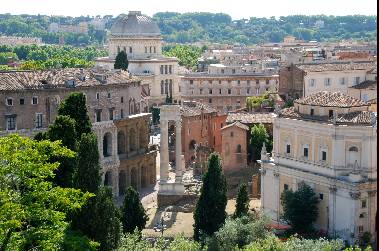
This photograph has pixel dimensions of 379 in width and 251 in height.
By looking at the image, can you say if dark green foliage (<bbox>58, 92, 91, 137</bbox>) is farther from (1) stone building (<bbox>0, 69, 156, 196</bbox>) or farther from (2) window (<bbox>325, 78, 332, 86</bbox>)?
(2) window (<bbox>325, 78, 332, 86</bbox>)

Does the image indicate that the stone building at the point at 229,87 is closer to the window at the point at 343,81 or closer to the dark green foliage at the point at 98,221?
the window at the point at 343,81

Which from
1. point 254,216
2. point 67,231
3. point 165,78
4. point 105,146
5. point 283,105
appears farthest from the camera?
point 165,78

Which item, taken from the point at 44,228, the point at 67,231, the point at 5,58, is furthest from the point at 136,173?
the point at 5,58

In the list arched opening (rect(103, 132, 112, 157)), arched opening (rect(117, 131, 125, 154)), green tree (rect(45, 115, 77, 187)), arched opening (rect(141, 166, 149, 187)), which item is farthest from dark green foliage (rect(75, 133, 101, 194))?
arched opening (rect(141, 166, 149, 187))

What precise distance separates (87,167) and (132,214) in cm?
1156

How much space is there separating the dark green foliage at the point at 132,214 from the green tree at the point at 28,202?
16.1 m

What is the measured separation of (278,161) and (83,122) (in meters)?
13.5

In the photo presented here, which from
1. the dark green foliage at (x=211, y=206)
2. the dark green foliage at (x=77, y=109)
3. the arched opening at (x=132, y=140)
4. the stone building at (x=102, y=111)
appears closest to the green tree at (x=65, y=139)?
the dark green foliage at (x=77, y=109)

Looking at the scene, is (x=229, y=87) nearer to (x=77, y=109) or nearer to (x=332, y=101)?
(x=332, y=101)

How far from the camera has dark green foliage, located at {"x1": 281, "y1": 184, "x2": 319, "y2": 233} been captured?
45406mm

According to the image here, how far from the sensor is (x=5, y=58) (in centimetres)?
15925

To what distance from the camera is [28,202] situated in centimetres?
2898

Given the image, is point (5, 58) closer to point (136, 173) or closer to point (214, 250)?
point (136, 173)

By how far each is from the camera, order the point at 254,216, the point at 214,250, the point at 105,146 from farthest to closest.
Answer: the point at 105,146 < the point at 254,216 < the point at 214,250
